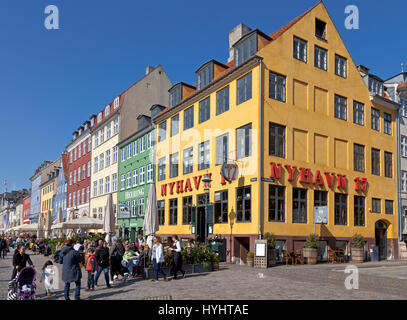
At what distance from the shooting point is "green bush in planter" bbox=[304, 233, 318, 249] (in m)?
24.3

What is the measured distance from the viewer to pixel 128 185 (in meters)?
44.6

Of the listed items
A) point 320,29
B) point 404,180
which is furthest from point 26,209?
point 320,29

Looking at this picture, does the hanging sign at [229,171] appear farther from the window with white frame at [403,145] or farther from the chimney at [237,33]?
the window with white frame at [403,145]

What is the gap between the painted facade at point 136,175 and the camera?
39.9 m

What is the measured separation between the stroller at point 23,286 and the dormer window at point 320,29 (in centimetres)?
2366

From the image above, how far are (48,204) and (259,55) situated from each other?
2585 inches

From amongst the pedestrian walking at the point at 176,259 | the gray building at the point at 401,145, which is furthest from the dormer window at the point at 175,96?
the pedestrian walking at the point at 176,259

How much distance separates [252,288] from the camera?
14.2 metres

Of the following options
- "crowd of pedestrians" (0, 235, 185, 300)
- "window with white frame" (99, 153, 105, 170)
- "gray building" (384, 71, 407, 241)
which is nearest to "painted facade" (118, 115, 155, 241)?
"window with white frame" (99, 153, 105, 170)

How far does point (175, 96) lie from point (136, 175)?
1054 cm

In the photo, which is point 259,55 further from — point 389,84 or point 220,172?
point 389,84

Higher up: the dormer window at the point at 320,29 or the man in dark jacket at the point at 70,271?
the dormer window at the point at 320,29

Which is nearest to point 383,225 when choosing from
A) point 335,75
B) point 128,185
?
point 335,75

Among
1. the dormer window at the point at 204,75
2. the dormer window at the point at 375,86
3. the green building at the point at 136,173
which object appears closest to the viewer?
the dormer window at the point at 204,75
